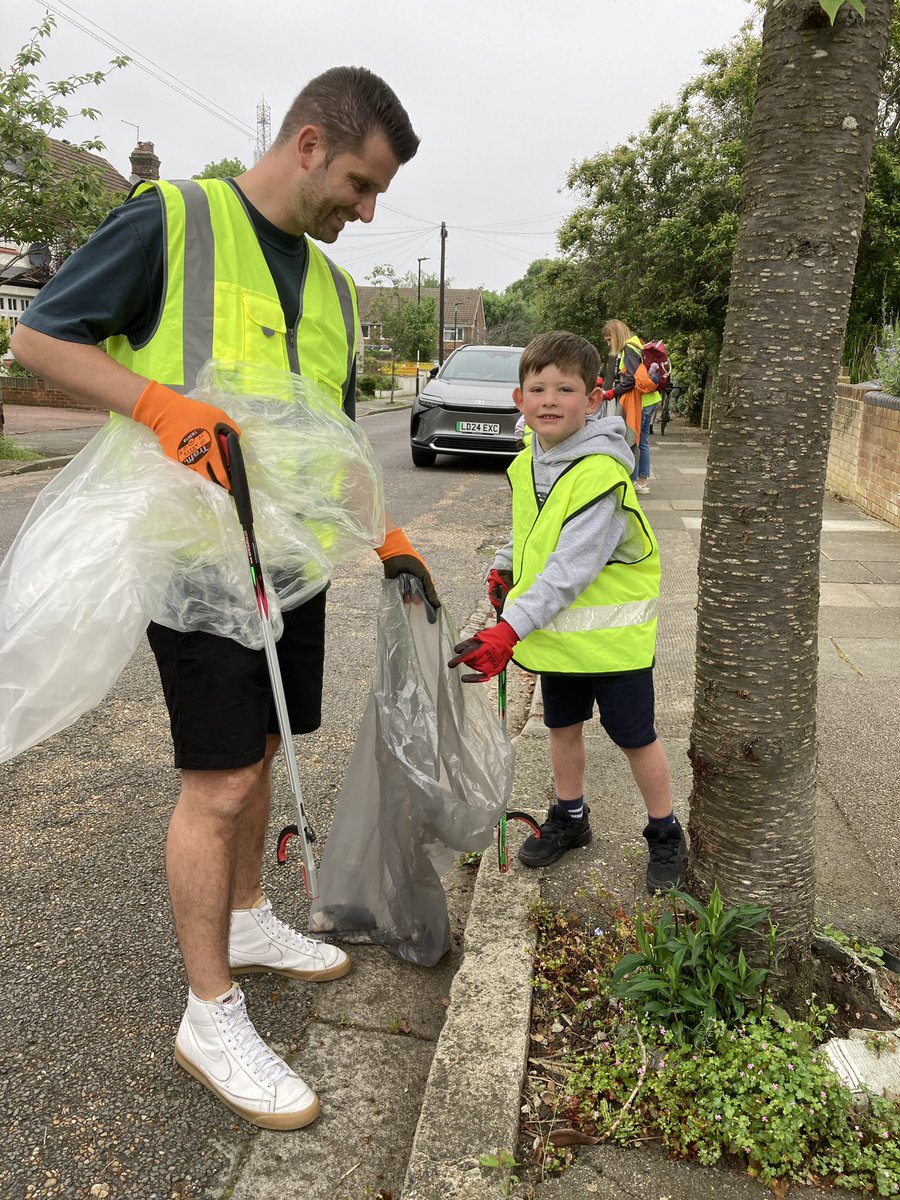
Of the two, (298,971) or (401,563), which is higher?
(401,563)

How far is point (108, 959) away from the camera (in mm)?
2508

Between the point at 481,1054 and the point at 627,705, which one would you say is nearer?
the point at 481,1054

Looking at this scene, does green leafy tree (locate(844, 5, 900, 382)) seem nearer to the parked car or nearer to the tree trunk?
the parked car

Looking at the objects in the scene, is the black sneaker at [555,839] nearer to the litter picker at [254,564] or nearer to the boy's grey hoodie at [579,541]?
the boy's grey hoodie at [579,541]

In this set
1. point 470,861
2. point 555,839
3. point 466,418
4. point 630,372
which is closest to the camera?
point 555,839

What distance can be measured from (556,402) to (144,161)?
17.2 meters

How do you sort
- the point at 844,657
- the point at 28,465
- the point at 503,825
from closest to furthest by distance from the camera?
the point at 503,825, the point at 844,657, the point at 28,465

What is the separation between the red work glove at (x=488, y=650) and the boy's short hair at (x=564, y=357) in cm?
74

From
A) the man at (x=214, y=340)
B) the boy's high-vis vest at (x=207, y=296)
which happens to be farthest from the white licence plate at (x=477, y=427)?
the boy's high-vis vest at (x=207, y=296)

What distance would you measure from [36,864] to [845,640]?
13.8 feet

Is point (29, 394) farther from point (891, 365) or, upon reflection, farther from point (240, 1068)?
point (240, 1068)

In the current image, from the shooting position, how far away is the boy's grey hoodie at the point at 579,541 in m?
2.44

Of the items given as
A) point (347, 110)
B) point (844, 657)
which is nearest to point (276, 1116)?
point (347, 110)

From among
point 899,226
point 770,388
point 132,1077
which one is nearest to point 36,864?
point 132,1077
